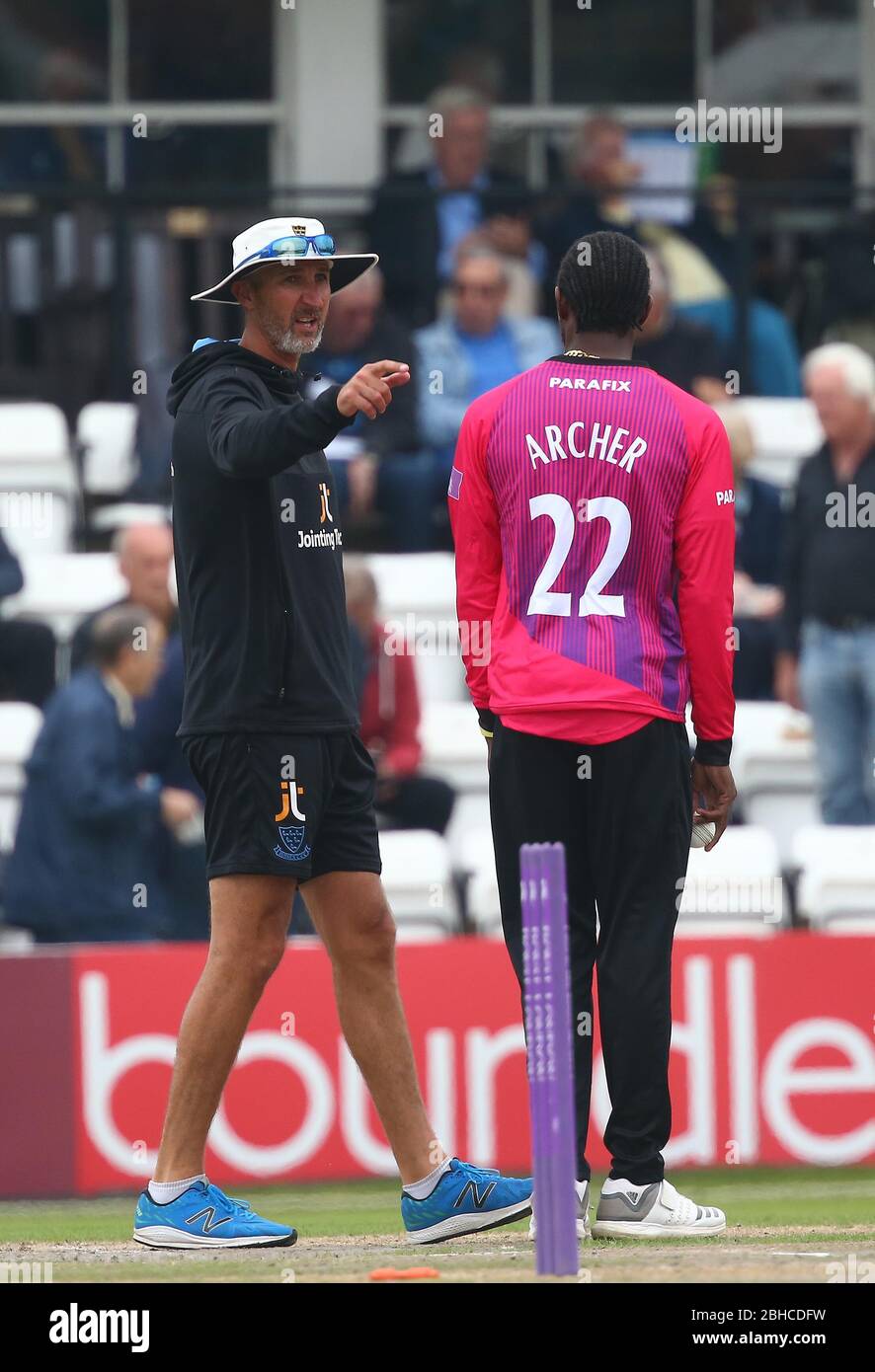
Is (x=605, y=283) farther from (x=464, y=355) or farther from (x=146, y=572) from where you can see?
(x=464, y=355)

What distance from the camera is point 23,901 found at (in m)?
8.68

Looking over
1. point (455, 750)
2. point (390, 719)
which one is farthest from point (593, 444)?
point (455, 750)

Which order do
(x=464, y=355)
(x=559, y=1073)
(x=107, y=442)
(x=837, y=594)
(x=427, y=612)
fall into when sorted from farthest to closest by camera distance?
(x=107, y=442), (x=464, y=355), (x=427, y=612), (x=837, y=594), (x=559, y=1073)

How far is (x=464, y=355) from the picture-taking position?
10625 millimetres

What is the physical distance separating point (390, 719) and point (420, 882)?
752 mm

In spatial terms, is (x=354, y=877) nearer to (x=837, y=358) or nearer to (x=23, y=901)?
(x=23, y=901)

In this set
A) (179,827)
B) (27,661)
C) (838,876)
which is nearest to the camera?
(179,827)

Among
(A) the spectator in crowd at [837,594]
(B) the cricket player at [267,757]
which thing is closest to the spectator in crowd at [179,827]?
(A) the spectator in crowd at [837,594]

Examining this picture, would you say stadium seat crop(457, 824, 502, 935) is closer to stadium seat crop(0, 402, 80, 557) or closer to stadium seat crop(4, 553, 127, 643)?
stadium seat crop(4, 553, 127, 643)

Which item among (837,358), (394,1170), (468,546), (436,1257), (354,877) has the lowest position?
(394,1170)

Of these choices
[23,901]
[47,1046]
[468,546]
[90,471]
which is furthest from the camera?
[90,471]

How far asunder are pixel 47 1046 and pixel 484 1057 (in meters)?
1.39

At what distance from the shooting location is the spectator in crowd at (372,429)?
10.5 m

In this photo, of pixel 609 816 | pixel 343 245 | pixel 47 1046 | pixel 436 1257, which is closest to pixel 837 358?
pixel 343 245
